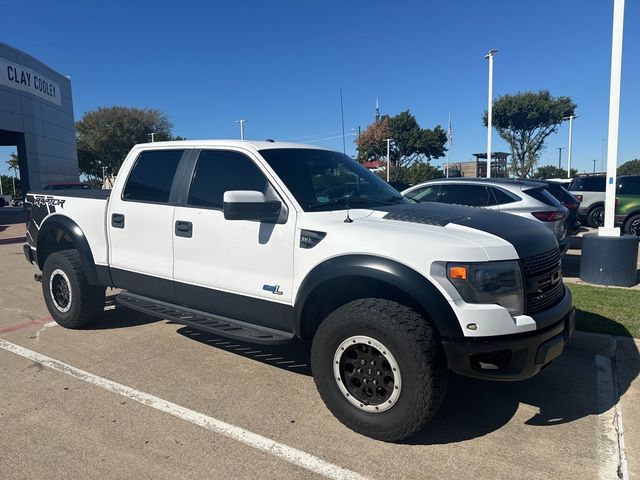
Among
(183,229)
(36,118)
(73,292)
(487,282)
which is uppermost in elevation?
(36,118)

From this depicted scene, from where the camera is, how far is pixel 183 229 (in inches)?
167

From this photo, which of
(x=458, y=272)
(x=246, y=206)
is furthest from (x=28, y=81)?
(x=458, y=272)

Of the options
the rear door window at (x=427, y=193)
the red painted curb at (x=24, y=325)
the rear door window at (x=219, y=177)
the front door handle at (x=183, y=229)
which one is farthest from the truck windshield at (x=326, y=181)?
the rear door window at (x=427, y=193)

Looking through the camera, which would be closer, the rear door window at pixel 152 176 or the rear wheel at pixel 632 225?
the rear door window at pixel 152 176

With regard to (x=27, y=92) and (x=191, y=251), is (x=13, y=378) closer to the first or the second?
(x=191, y=251)

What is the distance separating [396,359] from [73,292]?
380 cm

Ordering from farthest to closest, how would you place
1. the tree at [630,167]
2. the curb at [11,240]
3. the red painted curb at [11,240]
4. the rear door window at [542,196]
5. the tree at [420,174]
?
the tree at [630,167]
the tree at [420,174]
the red painted curb at [11,240]
the curb at [11,240]
the rear door window at [542,196]

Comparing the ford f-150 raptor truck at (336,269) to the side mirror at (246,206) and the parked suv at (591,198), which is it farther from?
the parked suv at (591,198)

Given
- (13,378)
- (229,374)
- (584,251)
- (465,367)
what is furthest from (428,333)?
(584,251)

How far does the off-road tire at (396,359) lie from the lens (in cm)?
301

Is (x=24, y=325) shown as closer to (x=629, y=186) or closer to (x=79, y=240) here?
(x=79, y=240)

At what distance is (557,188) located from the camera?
1147 centimetres

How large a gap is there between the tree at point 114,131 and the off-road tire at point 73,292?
154 feet

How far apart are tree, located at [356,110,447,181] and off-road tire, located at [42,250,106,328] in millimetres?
46537
